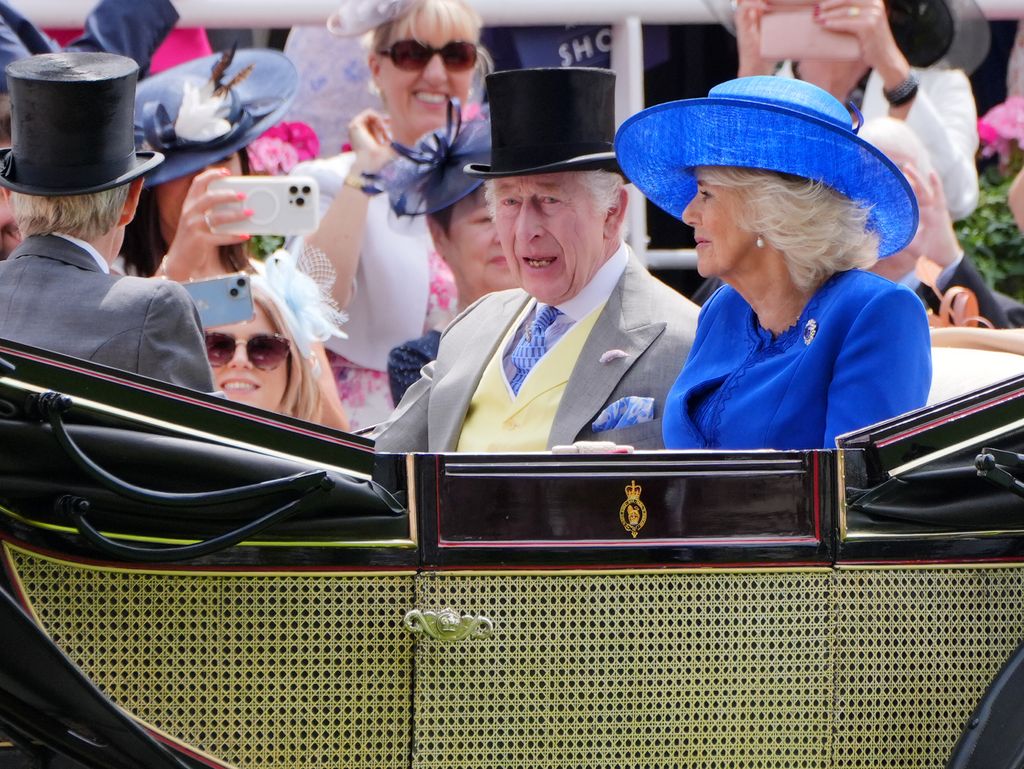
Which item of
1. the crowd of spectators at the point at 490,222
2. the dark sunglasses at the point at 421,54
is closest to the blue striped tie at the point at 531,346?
the crowd of spectators at the point at 490,222

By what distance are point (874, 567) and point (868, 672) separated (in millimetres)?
164

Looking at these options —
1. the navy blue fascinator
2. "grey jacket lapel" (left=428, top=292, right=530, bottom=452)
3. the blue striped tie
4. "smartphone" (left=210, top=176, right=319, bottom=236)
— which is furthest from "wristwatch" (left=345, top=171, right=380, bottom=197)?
the blue striped tie

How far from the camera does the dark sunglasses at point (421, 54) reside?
4500 mm

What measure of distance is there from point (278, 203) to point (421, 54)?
69 cm

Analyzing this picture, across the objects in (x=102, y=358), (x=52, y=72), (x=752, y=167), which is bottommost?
(x=102, y=358)

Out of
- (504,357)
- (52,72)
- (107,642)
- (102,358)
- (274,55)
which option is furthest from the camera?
(274,55)

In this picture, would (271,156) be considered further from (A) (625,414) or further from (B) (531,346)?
(A) (625,414)

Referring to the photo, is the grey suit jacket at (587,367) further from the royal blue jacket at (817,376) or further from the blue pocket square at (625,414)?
the royal blue jacket at (817,376)

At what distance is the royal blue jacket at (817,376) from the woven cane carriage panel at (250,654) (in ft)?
2.52

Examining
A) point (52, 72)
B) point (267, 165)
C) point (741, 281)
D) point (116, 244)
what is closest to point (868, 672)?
point (741, 281)

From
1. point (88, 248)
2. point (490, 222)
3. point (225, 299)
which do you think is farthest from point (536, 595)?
point (490, 222)

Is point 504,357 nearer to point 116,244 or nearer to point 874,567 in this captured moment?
point 116,244

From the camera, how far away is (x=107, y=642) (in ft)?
7.86

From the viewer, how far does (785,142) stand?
284 centimetres
